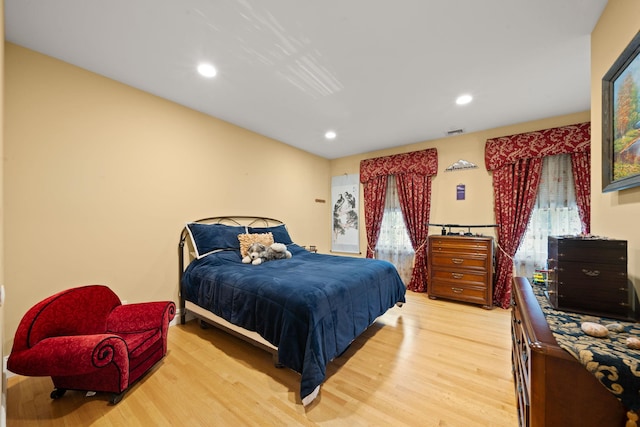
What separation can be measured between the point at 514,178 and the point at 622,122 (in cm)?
237

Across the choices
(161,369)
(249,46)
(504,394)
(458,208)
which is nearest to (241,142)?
(249,46)

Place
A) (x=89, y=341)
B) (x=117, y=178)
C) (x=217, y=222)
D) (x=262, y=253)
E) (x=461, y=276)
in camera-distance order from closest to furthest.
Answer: (x=89, y=341) < (x=117, y=178) < (x=262, y=253) < (x=217, y=222) < (x=461, y=276)

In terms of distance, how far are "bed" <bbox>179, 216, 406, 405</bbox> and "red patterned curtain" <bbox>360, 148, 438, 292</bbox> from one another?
135cm

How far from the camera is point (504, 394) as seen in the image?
1.64 metres

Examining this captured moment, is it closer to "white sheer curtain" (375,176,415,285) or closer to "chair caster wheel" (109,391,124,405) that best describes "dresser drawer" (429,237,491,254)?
"white sheer curtain" (375,176,415,285)

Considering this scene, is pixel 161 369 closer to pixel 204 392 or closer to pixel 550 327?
pixel 204 392

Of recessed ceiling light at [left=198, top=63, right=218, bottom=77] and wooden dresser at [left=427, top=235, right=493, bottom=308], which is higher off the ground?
recessed ceiling light at [left=198, top=63, right=218, bottom=77]

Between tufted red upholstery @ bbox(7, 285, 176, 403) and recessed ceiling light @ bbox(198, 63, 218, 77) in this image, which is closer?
tufted red upholstery @ bbox(7, 285, 176, 403)

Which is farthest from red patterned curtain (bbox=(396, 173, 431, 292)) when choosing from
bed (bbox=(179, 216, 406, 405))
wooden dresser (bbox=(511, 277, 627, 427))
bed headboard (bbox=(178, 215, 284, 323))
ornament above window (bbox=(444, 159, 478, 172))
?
wooden dresser (bbox=(511, 277, 627, 427))

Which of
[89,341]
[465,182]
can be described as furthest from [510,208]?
[89,341]

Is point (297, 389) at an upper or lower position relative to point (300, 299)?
lower

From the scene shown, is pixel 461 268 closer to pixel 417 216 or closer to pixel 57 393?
pixel 417 216

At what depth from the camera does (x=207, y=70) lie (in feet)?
7.18

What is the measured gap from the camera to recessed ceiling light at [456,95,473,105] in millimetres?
2619
